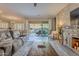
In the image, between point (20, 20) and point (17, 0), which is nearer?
point (17, 0)

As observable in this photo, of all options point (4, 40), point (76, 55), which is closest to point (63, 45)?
point (76, 55)

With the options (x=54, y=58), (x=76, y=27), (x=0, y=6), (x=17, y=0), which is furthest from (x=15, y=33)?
(x=76, y=27)

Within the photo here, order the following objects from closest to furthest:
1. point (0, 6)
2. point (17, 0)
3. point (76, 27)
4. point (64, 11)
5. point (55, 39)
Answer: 1. point (17, 0)
2. point (0, 6)
3. point (76, 27)
4. point (64, 11)
5. point (55, 39)

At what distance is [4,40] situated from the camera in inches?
81.5

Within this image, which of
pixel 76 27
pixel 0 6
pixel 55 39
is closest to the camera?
pixel 0 6

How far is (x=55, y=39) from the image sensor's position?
2.21 meters

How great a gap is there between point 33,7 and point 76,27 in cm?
84

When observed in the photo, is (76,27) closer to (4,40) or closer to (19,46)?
(19,46)

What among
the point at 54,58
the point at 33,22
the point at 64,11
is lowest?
the point at 54,58

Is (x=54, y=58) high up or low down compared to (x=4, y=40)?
down

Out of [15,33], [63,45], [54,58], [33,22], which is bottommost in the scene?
[54,58]

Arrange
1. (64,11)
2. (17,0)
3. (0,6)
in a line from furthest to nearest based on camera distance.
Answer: (64,11) → (0,6) → (17,0)

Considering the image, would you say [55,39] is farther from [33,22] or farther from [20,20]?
[20,20]

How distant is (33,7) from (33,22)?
378 mm
